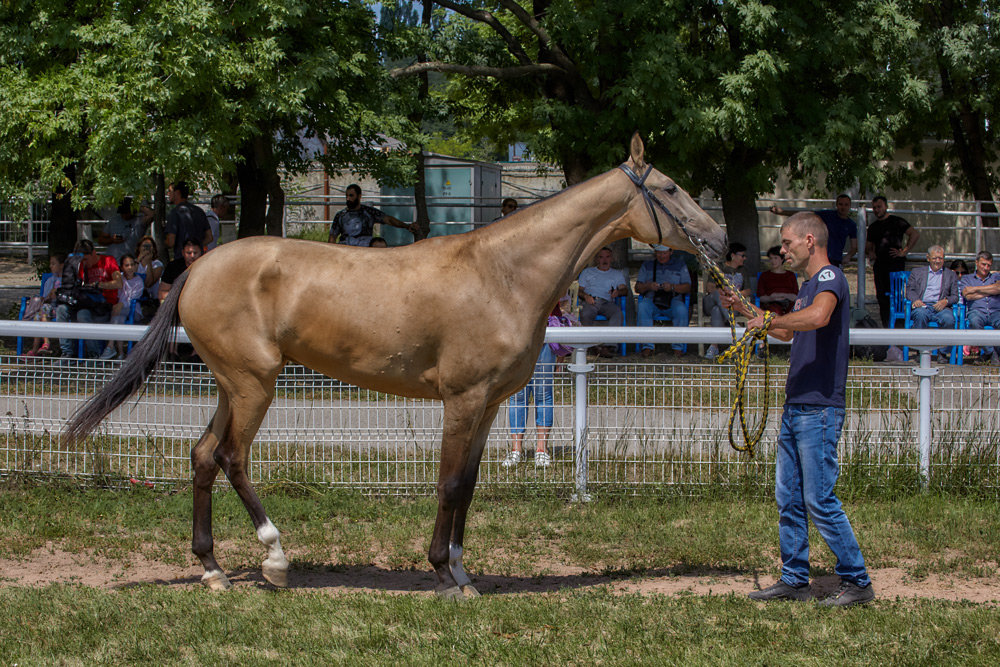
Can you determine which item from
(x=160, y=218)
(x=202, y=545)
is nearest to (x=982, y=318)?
(x=202, y=545)

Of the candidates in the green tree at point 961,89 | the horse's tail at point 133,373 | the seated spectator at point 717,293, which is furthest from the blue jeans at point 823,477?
the green tree at point 961,89

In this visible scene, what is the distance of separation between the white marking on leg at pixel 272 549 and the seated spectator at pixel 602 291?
25.0 feet

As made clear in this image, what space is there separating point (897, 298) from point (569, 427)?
874cm

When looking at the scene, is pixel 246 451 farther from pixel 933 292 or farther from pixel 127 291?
pixel 933 292

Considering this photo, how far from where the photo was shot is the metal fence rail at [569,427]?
306 inches

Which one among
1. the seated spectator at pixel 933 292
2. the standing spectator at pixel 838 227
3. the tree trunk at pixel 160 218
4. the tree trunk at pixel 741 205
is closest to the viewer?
the seated spectator at pixel 933 292

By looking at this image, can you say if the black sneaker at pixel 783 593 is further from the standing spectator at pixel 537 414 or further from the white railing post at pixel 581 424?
the standing spectator at pixel 537 414

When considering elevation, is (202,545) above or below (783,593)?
above

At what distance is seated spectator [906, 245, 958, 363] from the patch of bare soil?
27.0ft

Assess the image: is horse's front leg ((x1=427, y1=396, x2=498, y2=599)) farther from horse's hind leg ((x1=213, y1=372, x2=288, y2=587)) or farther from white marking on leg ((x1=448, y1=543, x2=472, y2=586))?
horse's hind leg ((x1=213, y1=372, x2=288, y2=587))

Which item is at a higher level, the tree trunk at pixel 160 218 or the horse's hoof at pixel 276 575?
the tree trunk at pixel 160 218

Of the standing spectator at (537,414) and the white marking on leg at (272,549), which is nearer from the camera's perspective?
the white marking on leg at (272,549)

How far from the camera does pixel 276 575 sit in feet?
19.9

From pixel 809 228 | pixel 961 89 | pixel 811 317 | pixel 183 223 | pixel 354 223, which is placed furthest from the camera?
pixel 961 89
